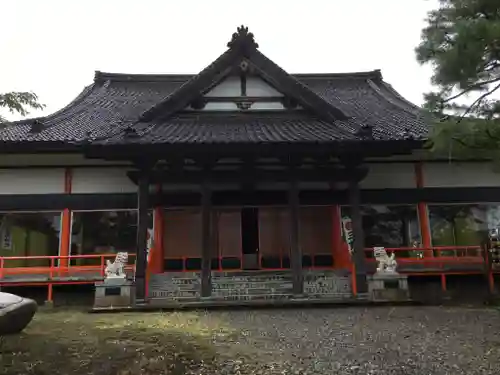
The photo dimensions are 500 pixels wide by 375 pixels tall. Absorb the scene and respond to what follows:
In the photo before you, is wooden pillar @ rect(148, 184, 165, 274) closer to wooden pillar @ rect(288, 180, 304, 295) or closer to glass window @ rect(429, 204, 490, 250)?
wooden pillar @ rect(288, 180, 304, 295)

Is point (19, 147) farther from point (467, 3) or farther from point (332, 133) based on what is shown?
point (467, 3)

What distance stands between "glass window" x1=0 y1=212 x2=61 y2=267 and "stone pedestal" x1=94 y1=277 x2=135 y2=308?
3895 mm

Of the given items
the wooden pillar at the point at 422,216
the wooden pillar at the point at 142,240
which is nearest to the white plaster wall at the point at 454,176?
the wooden pillar at the point at 422,216

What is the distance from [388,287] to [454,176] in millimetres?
5552

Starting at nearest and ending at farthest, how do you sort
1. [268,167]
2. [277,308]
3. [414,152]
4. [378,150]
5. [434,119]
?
[434,119] < [277,308] < [378,150] < [268,167] < [414,152]

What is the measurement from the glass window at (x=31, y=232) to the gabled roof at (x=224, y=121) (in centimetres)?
235

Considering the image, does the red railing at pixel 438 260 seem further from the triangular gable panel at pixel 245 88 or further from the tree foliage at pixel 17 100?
the tree foliage at pixel 17 100

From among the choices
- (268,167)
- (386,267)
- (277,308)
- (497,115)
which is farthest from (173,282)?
(497,115)

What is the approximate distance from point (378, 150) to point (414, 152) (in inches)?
103

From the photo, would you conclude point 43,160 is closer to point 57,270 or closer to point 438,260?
point 57,270

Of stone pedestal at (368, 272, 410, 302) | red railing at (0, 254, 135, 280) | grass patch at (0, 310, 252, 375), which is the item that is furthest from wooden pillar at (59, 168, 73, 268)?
stone pedestal at (368, 272, 410, 302)

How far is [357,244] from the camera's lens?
41.2 ft

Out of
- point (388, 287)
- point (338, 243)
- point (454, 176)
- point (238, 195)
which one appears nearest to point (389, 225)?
point (338, 243)

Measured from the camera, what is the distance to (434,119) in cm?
783
